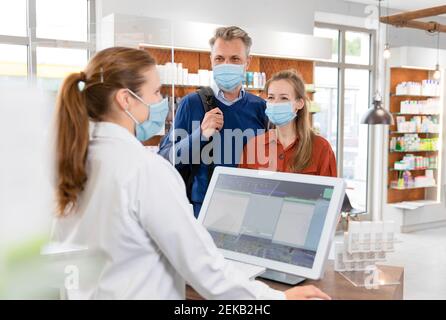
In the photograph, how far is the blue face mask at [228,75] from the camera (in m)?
2.66

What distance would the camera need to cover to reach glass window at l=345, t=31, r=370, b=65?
802 centimetres

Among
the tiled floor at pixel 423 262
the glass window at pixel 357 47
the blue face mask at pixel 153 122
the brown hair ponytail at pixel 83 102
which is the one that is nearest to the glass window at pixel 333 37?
the glass window at pixel 357 47

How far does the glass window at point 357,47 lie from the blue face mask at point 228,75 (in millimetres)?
5739

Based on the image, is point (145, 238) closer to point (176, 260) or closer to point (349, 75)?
point (176, 260)

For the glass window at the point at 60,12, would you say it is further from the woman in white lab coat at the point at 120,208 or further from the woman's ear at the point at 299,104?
the woman in white lab coat at the point at 120,208

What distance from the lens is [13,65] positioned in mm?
1772

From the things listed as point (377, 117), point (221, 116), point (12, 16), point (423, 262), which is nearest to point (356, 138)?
point (377, 117)

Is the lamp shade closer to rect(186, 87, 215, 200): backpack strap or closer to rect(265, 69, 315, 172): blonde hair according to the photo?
rect(265, 69, 315, 172): blonde hair

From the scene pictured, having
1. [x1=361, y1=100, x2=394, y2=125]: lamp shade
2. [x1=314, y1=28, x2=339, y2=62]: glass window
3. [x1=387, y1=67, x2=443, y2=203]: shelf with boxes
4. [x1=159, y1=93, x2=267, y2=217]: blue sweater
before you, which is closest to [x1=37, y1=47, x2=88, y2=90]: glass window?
[x1=159, y1=93, x2=267, y2=217]: blue sweater

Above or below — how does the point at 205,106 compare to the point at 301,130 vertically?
above

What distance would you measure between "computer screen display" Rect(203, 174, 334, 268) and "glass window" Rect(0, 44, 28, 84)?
0.80 meters

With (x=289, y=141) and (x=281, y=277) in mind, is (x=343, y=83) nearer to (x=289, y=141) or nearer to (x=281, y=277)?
(x=289, y=141)

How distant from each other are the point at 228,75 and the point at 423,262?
4.41 m
